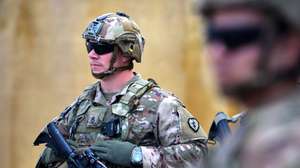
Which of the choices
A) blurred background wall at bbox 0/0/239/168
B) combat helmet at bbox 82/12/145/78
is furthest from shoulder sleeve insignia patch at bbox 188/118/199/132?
blurred background wall at bbox 0/0/239/168

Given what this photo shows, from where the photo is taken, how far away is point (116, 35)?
544cm

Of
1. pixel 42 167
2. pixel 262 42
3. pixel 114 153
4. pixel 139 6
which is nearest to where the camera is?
pixel 262 42

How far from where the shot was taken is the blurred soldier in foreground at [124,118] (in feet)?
17.0

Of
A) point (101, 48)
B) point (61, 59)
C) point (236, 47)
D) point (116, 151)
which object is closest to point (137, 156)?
point (116, 151)

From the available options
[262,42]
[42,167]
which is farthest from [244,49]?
[42,167]

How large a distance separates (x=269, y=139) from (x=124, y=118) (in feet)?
10.7

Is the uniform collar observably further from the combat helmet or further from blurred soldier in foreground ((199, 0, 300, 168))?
blurred soldier in foreground ((199, 0, 300, 168))

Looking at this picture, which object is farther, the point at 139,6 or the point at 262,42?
the point at 139,6

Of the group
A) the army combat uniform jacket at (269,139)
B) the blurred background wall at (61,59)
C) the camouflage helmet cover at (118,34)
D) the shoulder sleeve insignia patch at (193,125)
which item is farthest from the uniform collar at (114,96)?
the blurred background wall at (61,59)

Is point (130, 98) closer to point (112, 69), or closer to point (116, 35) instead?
point (112, 69)

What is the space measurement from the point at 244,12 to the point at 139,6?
7587 mm

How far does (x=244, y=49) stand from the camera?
6.81ft

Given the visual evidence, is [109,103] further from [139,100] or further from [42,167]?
[42,167]

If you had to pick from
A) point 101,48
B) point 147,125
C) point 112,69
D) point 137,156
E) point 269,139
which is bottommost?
point 137,156
